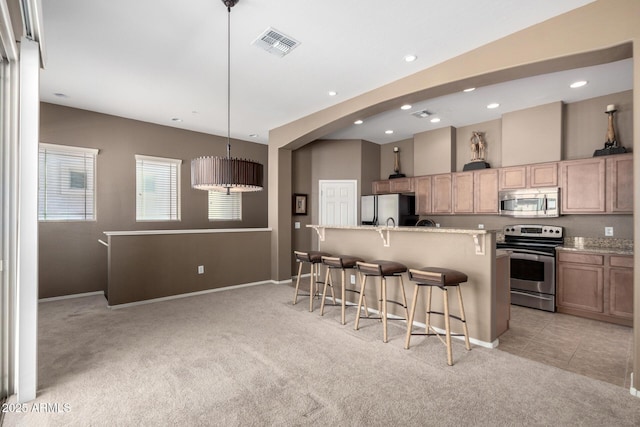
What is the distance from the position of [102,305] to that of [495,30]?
5.72 metres

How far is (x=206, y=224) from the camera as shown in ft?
20.3

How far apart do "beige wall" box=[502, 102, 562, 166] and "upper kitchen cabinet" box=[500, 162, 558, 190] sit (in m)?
0.11

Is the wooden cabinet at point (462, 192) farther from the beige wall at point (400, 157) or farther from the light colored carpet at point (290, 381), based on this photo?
the light colored carpet at point (290, 381)

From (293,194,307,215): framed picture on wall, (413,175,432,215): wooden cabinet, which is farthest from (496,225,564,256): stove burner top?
(293,194,307,215): framed picture on wall

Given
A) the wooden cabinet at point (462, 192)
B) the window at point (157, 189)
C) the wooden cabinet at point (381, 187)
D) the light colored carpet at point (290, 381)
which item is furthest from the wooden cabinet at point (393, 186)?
the window at point (157, 189)

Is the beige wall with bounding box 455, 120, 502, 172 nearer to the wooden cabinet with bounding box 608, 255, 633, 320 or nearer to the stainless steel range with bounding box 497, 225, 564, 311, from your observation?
the stainless steel range with bounding box 497, 225, 564, 311

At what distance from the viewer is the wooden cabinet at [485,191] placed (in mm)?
5059

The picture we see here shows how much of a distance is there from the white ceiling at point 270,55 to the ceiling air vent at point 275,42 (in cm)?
6

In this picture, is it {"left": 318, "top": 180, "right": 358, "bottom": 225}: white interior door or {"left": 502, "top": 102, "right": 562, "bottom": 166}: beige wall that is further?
{"left": 318, "top": 180, "right": 358, "bottom": 225}: white interior door

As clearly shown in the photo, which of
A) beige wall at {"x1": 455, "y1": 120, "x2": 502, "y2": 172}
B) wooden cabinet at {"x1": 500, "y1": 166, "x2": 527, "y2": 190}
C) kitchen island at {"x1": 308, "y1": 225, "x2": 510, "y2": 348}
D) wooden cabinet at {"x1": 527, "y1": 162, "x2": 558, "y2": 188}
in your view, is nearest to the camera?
kitchen island at {"x1": 308, "y1": 225, "x2": 510, "y2": 348}

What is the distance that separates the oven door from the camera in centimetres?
413

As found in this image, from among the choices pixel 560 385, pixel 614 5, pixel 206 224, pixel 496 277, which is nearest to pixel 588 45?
pixel 614 5

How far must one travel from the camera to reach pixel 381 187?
22.1 feet

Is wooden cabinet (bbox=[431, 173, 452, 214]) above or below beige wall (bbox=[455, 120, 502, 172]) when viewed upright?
below
